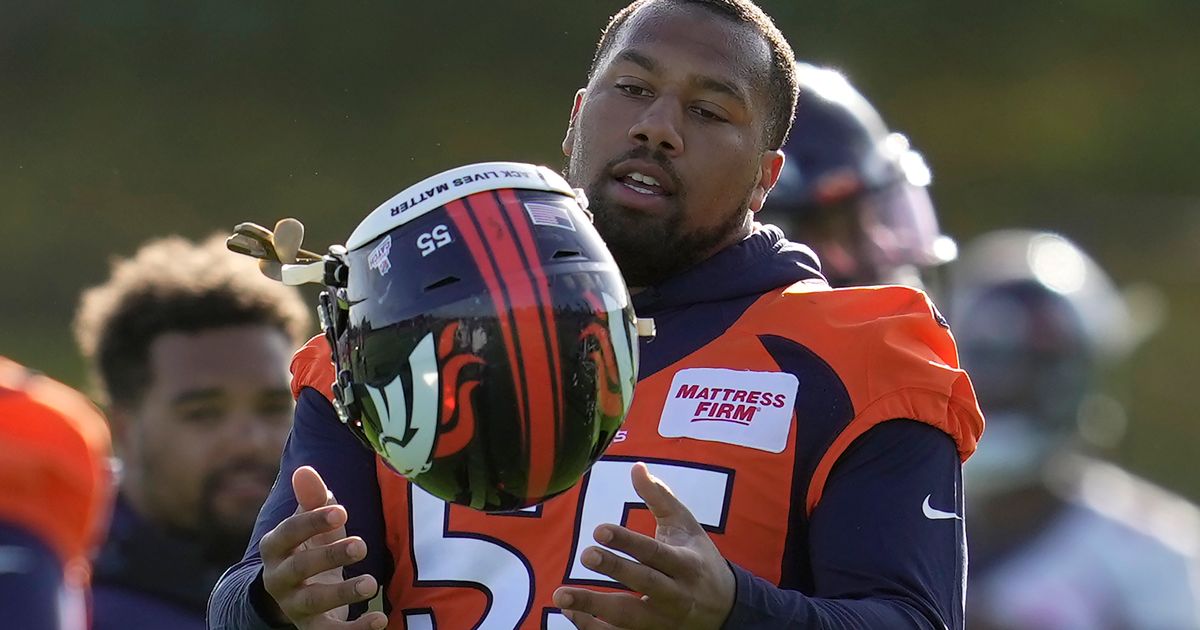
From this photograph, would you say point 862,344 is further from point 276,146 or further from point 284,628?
point 276,146

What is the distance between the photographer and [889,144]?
5590 millimetres

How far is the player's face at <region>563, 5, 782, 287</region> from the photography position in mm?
3344

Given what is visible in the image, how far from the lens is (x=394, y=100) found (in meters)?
18.3

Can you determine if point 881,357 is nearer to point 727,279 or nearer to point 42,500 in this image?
point 727,279

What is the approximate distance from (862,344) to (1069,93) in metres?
15.3

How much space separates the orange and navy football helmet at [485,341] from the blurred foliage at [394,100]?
12716 millimetres

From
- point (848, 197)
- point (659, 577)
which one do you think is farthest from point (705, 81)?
point (848, 197)

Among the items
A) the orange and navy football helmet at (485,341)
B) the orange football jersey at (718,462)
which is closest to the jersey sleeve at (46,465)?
the orange football jersey at (718,462)

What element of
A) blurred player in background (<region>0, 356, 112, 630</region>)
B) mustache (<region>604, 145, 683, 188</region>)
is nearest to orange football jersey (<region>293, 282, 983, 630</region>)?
mustache (<region>604, 145, 683, 188</region>)

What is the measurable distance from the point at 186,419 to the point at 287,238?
2.90m

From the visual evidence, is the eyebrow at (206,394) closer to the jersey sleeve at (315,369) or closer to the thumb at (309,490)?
the jersey sleeve at (315,369)

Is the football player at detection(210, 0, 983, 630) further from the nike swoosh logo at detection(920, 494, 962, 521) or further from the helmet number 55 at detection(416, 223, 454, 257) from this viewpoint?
the helmet number 55 at detection(416, 223, 454, 257)

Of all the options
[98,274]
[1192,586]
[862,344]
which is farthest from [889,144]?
[98,274]

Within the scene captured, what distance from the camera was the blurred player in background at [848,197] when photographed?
5191mm
